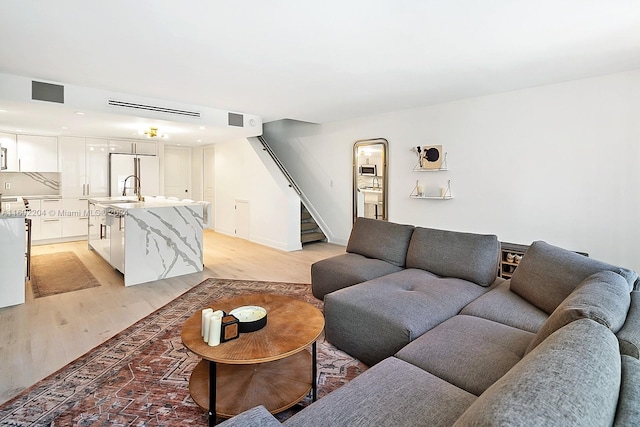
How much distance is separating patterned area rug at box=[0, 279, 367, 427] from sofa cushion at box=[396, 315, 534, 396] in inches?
25.4

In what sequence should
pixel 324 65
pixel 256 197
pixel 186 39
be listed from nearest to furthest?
1. pixel 186 39
2. pixel 324 65
3. pixel 256 197

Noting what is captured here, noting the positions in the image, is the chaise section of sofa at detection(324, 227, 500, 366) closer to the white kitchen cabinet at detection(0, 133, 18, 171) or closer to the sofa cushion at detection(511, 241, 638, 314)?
the sofa cushion at detection(511, 241, 638, 314)

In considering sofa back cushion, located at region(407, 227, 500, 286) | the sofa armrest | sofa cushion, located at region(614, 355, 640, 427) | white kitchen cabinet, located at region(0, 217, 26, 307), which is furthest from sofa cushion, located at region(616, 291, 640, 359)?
white kitchen cabinet, located at region(0, 217, 26, 307)

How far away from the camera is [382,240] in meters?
3.59

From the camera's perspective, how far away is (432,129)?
5055 millimetres

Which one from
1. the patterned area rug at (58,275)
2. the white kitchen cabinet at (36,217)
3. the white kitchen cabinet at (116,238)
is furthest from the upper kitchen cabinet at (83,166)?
the white kitchen cabinet at (116,238)

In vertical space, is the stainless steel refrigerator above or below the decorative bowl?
above

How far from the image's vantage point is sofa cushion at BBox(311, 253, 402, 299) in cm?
320

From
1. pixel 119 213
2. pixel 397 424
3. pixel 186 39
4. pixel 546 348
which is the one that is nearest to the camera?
pixel 546 348

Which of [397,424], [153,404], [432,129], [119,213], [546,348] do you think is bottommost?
[153,404]

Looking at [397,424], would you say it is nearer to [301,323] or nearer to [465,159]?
[301,323]

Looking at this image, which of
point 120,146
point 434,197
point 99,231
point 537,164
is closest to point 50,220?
point 120,146

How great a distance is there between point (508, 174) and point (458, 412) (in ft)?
12.7

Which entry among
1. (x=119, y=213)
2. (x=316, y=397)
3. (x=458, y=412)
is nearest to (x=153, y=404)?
(x=316, y=397)
